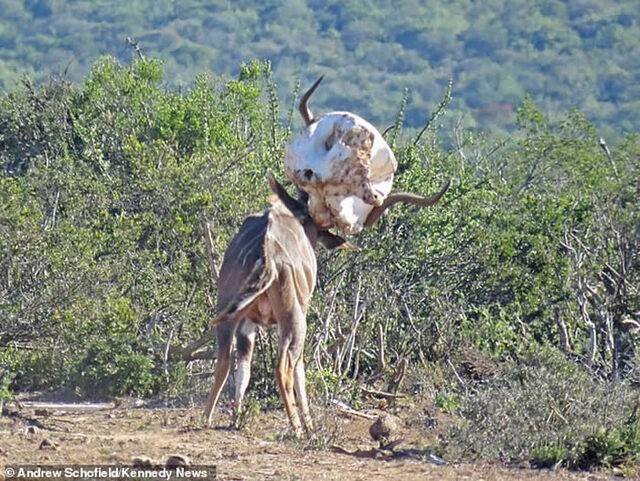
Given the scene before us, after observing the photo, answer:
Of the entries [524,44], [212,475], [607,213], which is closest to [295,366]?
[212,475]

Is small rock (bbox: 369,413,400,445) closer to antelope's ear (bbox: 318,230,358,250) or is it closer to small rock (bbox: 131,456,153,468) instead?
antelope's ear (bbox: 318,230,358,250)

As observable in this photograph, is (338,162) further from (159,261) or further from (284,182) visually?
(159,261)

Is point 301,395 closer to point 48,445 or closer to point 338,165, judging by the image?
point 338,165

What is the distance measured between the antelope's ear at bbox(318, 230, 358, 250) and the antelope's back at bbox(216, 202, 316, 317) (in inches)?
23.8

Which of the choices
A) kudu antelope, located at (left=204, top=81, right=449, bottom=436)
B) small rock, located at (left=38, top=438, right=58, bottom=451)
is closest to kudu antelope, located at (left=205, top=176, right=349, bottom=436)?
kudu antelope, located at (left=204, top=81, right=449, bottom=436)

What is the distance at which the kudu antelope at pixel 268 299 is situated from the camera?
12.5m

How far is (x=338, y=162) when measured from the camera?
43.7 feet

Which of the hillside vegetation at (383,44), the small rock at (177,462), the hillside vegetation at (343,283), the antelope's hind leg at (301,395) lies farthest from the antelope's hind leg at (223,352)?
the hillside vegetation at (383,44)

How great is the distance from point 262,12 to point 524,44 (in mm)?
18744

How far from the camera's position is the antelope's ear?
45.3 ft

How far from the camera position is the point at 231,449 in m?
11.6

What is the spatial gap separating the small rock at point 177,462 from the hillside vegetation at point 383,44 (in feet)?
194

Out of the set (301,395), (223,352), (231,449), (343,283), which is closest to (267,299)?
(223,352)

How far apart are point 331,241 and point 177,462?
3.70 meters
